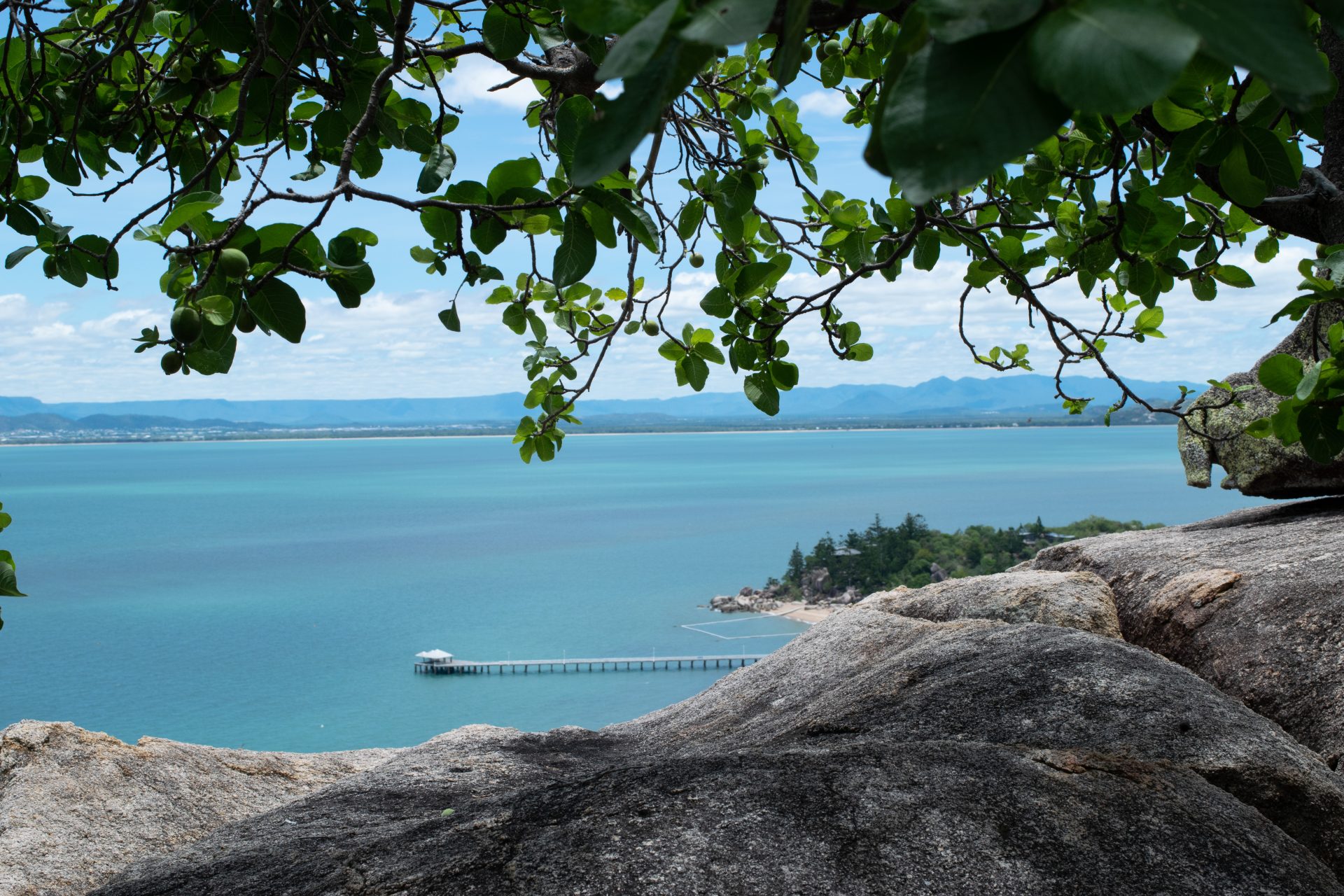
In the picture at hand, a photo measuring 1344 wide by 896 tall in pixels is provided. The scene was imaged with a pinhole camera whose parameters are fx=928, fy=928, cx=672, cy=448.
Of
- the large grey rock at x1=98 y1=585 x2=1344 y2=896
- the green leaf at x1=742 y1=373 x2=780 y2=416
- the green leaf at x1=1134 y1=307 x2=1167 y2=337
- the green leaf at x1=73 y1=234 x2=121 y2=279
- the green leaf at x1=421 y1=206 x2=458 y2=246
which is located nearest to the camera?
the green leaf at x1=421 y1=206 x2=458 y2=246

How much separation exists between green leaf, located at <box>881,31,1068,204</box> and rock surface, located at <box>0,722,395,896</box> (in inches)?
178

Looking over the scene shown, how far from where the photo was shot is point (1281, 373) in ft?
7.74

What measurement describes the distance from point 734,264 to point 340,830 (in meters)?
2.66

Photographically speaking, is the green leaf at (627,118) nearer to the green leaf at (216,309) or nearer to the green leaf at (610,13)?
the green leaf at (610,13)

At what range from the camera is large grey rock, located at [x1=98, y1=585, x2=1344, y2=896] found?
8.11 ft

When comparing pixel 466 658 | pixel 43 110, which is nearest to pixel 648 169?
pixel 43 110

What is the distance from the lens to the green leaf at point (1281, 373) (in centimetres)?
232

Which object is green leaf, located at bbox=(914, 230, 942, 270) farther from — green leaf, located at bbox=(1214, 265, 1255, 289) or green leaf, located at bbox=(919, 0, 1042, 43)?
green leaf, located at bbox=(919, 0, 1042, 43)

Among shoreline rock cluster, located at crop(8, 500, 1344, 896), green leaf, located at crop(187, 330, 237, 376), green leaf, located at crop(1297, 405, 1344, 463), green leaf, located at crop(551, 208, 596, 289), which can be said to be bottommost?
shoreline rock cluster, located at crop(8, 500, 1344, 896)

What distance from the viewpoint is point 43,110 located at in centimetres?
352

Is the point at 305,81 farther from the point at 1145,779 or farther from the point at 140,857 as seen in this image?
the point at 1145,779

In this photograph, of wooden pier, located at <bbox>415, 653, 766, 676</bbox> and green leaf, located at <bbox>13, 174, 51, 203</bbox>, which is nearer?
green leaf, located at <bbox>13, 174, 51, 203</bbox>

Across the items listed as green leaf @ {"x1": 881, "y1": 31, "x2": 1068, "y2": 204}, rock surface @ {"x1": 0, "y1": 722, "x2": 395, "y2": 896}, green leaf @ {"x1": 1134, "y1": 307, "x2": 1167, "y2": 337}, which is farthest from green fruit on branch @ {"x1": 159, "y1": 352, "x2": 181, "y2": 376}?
green leaf @ {"x1": 1134, "y1": 307, "x2": 1167, "y2": 337}

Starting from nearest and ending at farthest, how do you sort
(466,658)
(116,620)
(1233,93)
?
1. (1233,93)
2. (466,658)
3. (116,620)
